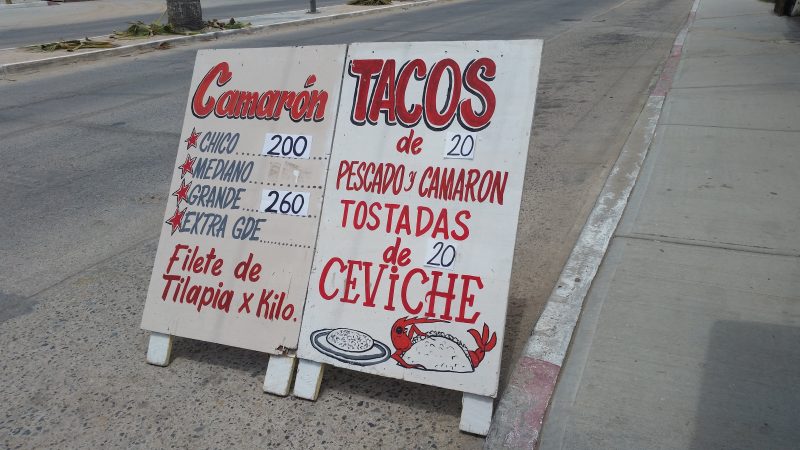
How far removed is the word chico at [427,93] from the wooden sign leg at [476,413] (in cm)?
126

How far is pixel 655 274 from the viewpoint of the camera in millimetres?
4363

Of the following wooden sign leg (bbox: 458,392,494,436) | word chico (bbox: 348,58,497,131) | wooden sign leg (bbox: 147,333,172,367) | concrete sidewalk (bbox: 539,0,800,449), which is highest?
word chico (bbox: 348,58,497,131)

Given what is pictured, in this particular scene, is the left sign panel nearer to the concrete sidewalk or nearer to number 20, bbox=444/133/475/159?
number 20, bbox=444/133/475/159

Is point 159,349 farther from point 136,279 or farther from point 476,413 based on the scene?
point 476,413

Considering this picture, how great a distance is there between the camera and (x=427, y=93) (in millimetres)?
3482

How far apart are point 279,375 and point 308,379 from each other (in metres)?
0.15

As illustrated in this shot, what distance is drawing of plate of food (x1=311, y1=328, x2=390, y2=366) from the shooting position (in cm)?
333

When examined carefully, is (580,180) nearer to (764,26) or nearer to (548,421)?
(548,421)

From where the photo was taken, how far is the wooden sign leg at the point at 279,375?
3436 millimetres

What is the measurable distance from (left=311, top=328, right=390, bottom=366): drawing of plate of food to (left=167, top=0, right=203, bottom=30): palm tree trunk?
16.4 metres

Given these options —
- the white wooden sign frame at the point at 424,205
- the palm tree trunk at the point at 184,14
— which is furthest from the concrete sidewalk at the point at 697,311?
the palm tree trunk at the point at 184,14

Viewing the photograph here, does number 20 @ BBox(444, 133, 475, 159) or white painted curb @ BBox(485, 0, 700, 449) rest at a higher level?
number 20 @ BBox(444, 133, 475, 159)

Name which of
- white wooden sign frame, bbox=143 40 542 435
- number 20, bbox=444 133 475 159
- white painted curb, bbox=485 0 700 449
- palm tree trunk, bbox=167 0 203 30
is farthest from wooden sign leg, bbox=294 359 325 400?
palm tree trunk, bbox=167 0 203 30

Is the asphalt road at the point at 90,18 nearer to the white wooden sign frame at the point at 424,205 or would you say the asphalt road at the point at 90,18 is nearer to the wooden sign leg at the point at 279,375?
the white wooden sign frame at the point at 424,205
